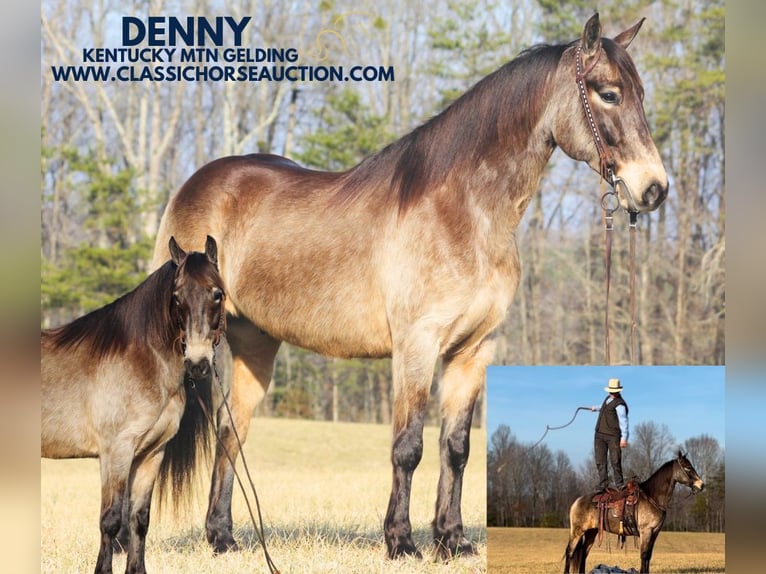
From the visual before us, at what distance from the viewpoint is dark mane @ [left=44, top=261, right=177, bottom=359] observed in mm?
5758

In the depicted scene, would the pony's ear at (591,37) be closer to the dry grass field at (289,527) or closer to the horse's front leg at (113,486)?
the dry grass field at (289,527)

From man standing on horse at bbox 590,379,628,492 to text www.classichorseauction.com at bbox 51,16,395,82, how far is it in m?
2.80

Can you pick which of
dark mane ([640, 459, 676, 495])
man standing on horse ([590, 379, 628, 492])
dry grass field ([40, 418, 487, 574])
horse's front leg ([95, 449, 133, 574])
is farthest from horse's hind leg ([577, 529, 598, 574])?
horse's front leg ([95, 449, 133, 574])

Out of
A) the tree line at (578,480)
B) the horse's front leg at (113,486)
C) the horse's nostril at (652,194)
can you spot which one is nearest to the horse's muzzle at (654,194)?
the horse's nostril at (652,194)

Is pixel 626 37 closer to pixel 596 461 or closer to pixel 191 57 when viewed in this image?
pixel 596 461

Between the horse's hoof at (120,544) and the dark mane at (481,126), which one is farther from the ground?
the dark mane at (481,126)

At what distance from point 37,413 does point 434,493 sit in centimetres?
297

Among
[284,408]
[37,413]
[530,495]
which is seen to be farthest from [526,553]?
[284,408]

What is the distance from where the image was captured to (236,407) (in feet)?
23.3

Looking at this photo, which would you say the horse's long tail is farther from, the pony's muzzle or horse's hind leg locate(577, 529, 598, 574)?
horse's hind leg locate(577, 529, 598, 574)

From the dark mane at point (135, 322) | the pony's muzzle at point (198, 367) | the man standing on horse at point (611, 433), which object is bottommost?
the man standing on horse at point (611, 433)

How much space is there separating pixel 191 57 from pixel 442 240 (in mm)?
2276

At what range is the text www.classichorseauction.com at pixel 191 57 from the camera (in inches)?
275

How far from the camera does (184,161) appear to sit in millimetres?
9633
